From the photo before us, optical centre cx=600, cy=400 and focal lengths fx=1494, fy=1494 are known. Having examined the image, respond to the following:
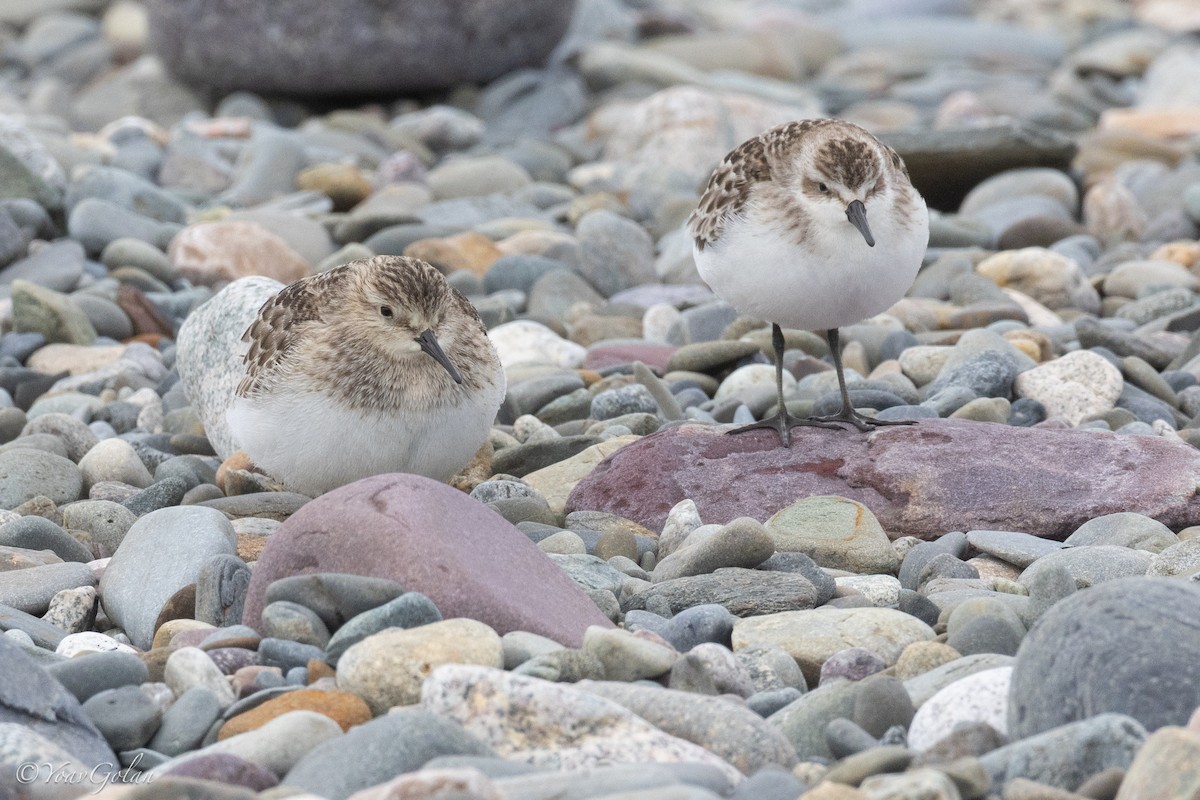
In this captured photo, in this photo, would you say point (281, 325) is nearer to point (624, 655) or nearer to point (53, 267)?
point (624, 655)

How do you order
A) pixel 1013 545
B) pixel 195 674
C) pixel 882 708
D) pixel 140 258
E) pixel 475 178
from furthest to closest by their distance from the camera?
pixel 475 178 → pixel 140 258 → pixel 1013 545 → pixel 195 674 → pixel 882 708

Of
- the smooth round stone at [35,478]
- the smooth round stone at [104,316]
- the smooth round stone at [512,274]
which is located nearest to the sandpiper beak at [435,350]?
the smooth round stone at [35,478]

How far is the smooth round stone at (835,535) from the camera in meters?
6.41

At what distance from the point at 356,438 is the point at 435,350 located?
19.2 inches

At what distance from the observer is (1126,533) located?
20.9 ft

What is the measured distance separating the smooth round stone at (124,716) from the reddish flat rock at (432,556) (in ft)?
2.05

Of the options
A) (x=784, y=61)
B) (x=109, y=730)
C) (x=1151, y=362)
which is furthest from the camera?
(x=784, y=61)

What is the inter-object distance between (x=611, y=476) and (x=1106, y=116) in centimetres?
1250

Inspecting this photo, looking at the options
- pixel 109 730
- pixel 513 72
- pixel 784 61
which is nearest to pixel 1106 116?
pixel 784 61

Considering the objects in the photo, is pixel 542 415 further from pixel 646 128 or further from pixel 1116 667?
pixel 646 128

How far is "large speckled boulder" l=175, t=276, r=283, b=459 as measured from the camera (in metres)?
7.68

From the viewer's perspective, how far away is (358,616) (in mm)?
5008

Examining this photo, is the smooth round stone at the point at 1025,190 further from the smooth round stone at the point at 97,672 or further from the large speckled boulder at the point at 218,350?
the smooth round stone at the point at 97,672

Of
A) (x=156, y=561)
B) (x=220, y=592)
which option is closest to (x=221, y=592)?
(x=220, y=592)
